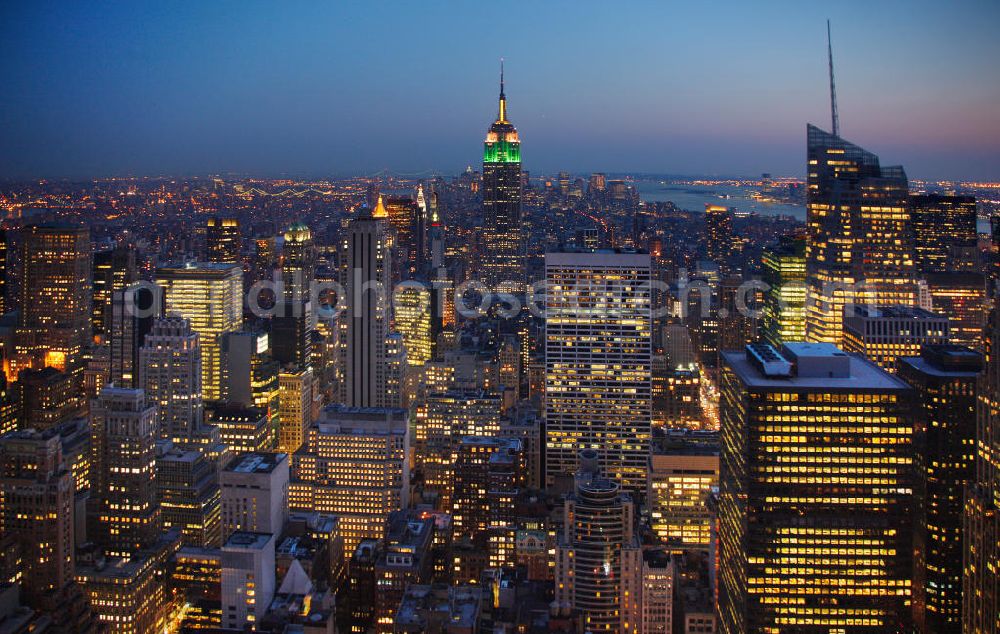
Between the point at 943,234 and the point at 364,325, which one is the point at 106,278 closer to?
the point at 364,325

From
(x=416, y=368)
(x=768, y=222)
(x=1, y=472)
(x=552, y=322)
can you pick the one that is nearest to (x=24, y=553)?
(x=1, y=472)

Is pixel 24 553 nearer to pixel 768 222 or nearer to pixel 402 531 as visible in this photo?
pixel 402 531

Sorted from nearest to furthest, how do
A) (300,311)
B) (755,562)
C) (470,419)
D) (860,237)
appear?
(755,562) < (860,237) < (470,419) < (300,311)

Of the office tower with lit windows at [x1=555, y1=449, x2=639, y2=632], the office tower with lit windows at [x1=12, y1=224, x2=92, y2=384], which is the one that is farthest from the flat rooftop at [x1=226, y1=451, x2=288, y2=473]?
the office tower with lit windows at [x1=12, y1=224, x2=92, y2=384]

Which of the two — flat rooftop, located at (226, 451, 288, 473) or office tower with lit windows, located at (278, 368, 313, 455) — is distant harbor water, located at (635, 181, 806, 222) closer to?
office tower with lit windows, located at (278, 368, 313, 455)

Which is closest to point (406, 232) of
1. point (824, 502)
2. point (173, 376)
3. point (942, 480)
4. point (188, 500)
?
point (173, 376)

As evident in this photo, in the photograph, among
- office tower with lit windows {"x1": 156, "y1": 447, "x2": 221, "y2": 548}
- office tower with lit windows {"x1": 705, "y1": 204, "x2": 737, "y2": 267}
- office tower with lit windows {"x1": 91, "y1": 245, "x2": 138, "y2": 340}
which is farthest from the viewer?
office tower with lit windows {"x1": 705, "y1": 204, "x2": 737, "y2": 267}
